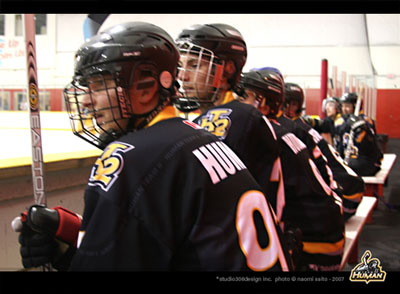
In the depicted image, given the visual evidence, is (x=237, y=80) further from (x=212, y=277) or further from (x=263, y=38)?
(x=263, y=38)

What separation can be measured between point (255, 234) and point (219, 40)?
1.10 m

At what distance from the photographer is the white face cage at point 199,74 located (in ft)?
5.73

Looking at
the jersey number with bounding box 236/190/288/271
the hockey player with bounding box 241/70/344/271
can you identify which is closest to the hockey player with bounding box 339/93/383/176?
the hockey player with bounding box 241/70/344/271

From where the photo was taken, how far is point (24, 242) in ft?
3.60

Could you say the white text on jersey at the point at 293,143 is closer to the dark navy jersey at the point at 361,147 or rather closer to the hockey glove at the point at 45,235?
the hockey glove at the point at 45,235

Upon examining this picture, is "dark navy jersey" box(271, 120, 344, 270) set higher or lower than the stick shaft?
lower

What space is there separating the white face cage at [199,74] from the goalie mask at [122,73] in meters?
0.61

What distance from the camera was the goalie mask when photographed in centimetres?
106

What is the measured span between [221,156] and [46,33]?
13.2m

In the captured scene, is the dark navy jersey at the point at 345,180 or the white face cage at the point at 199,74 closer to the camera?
the white face cage at the point at 199,74

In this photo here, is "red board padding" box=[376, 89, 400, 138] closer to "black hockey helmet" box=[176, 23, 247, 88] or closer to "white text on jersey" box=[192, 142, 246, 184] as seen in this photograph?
"black hockey helmet" box=[176, 23, 247, 88]

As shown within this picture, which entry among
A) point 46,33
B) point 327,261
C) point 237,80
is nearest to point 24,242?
point 237,80

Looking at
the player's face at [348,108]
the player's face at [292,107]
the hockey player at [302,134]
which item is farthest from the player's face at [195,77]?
the player's face at [348,108]

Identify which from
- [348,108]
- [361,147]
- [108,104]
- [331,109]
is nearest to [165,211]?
[108,104]
